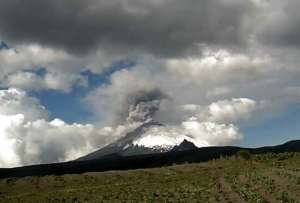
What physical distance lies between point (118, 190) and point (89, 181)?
95.1 feet

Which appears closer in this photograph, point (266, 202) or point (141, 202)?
point (266, 202)

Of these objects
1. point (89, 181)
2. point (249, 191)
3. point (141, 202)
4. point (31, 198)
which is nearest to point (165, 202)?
point (141, 202)

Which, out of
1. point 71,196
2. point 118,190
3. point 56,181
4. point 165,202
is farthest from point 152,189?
point 56,181

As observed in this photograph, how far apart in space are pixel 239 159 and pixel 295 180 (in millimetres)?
79995

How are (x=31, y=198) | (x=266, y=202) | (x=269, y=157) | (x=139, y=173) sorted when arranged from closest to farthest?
(x=266, y=202)
(x=31, y=198)
(x=139, y=173)
(x=269, y=157)

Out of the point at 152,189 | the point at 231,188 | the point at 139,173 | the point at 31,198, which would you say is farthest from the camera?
the point at 139,173

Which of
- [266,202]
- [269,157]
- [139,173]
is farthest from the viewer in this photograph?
[269,157]

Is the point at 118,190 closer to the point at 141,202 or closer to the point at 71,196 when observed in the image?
the point at 71,196

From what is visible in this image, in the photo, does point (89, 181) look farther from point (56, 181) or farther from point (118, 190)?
point (118, 190)

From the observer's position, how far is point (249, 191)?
59500 mm

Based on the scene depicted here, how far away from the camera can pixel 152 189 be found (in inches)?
2958

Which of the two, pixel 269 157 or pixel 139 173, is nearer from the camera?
pixel 139 173

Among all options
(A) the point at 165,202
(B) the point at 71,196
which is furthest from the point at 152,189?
(A) the point at 165,202

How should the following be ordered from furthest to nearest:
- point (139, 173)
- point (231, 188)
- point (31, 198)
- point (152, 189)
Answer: point (139, 173) → point (31, 198) → point (152, 189) → point (231, 188)
